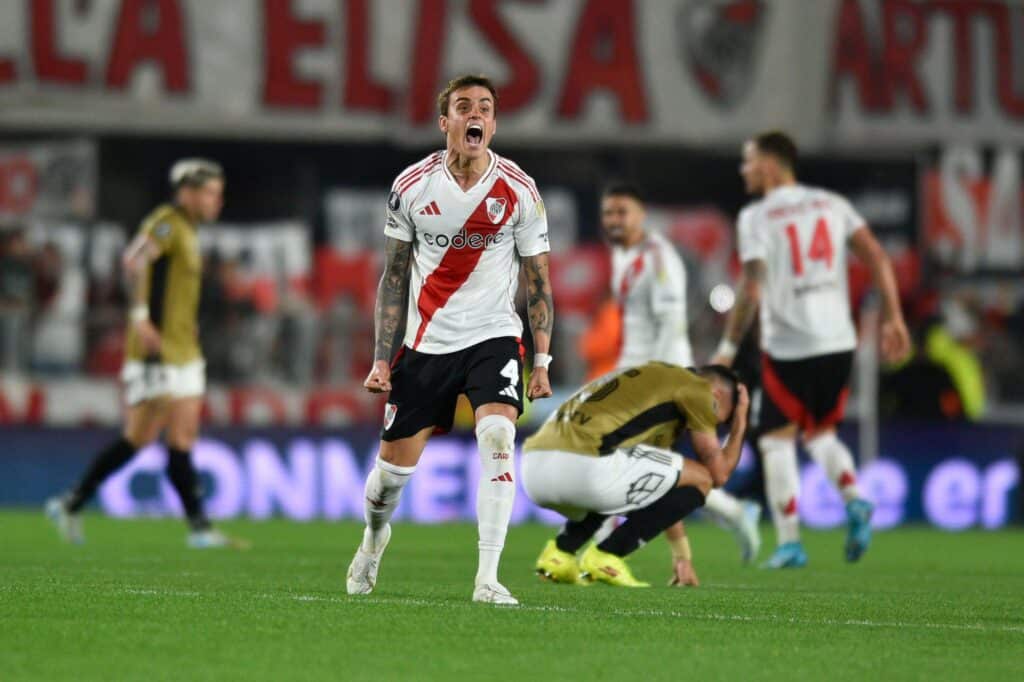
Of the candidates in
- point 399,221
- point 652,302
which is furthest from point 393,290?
point 652,302

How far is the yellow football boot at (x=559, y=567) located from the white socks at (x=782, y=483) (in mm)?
2447

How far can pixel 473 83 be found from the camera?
7539 millimetres

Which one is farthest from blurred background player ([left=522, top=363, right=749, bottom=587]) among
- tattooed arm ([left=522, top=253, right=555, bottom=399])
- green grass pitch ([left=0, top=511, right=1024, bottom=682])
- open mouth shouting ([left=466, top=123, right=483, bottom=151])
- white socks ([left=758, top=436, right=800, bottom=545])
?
white socks ([left=758, top=436, right=800, bottom=545])

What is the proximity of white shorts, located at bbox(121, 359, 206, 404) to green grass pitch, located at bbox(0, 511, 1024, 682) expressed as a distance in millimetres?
1901

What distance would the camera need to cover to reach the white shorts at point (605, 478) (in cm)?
877

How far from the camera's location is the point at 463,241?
25.1 ft

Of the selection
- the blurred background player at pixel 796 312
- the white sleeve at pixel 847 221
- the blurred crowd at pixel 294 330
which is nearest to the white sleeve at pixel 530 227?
the blurred background player at pixel 796 312

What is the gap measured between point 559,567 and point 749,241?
3.02m

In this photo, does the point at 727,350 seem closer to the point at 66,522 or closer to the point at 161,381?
the point at 161,381

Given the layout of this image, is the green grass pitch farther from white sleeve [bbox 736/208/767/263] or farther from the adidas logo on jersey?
white sleeve [bbox 736/208/767/263]

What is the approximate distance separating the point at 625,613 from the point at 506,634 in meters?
0.93

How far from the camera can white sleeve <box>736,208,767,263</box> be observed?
11180 mm

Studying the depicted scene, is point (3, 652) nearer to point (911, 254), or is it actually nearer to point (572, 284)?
point (572, 284)

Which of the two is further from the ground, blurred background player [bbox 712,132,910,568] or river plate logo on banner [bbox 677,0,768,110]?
river plate logo on banner [bbox 677,0,768,110]
